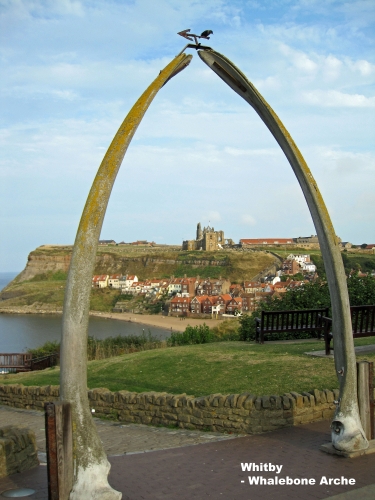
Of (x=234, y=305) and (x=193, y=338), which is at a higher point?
(x=193, y=338)

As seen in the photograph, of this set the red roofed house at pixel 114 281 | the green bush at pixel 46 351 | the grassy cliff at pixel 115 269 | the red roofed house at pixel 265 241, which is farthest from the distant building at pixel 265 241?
the green bush at pixel 46 351

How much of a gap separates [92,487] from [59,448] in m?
0.54

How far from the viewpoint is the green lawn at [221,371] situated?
395 inches

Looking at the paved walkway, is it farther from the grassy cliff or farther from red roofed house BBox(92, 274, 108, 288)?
red roofed house BBox(92, 274, 108, 288)

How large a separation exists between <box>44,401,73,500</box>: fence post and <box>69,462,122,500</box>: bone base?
0.30 ft

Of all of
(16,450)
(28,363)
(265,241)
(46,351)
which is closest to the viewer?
(16,450)

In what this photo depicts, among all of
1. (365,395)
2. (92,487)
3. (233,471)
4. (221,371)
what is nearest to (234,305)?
(221,371)

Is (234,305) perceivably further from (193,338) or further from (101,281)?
(193,338)

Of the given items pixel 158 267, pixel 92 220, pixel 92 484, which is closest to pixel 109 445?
pixel 92 484

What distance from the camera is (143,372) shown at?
42.3 feet

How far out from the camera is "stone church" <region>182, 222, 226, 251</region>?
6201 inches

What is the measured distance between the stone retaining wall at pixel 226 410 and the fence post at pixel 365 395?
1.34m

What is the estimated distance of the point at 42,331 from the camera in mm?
65500

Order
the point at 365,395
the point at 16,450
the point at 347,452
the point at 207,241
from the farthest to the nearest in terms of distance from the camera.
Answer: the point at 207,241, the point at 365,395, the point at 347,452, the point at 16,450
